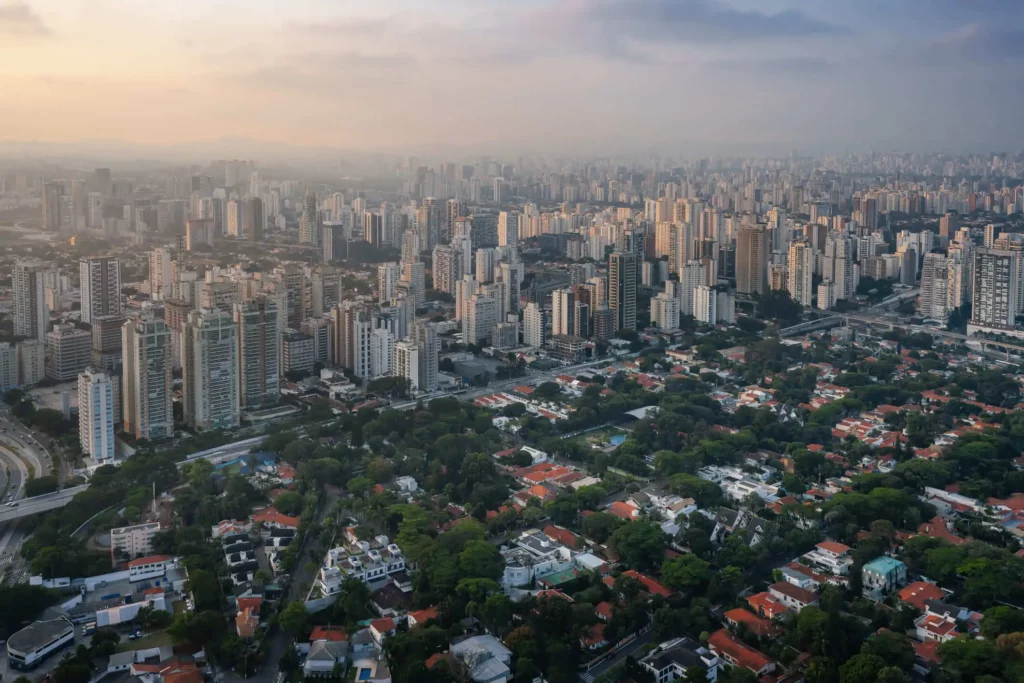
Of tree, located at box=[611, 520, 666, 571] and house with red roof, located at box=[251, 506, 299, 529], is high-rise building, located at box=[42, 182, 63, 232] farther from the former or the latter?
tree, located at box=[611, 520, 666, 571]

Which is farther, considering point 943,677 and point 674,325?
point 674,325

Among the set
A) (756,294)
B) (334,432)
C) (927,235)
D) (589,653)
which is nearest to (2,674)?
(589,653)

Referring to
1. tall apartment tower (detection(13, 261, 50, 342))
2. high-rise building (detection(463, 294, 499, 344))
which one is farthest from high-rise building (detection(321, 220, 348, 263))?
tall apartment tower (detection(13, 261, 50, 342))

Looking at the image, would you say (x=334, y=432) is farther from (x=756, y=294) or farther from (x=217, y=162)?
(x=756, y=294)

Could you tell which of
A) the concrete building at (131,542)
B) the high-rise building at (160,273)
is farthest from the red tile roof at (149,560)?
the high-rise building at (160,273)

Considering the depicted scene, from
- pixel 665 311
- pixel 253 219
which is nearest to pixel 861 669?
pixel 665 311

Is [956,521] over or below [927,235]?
below

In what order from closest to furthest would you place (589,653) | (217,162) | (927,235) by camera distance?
(589,653) → (217,162) → (927,235)

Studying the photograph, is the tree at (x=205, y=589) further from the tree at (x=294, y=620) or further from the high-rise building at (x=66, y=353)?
the high-rise building at (x=66, y=353)
